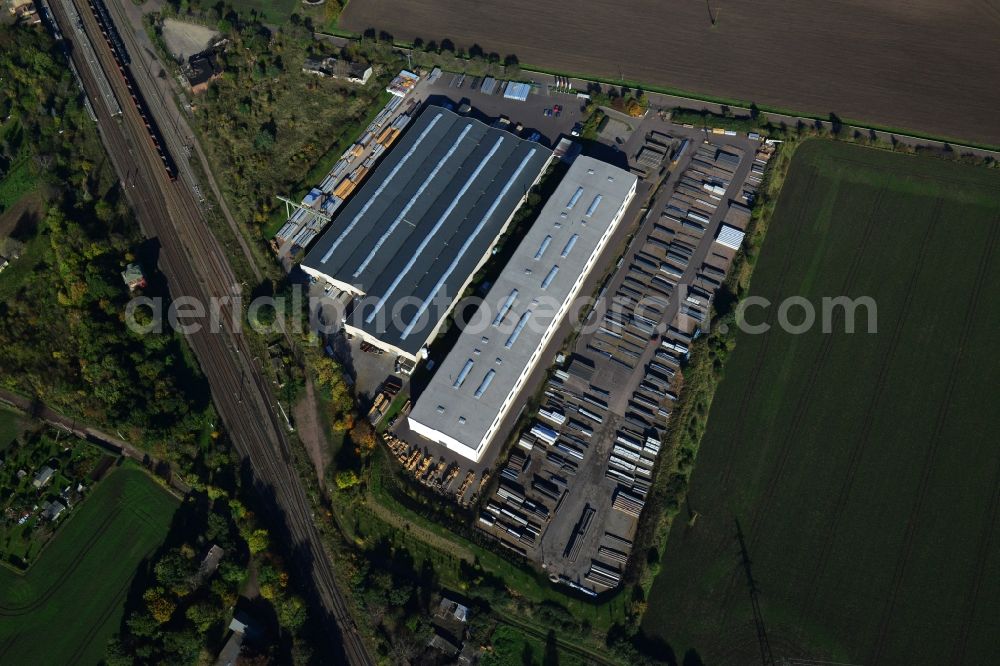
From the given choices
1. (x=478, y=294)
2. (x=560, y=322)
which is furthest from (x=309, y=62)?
(x=560, y=322)

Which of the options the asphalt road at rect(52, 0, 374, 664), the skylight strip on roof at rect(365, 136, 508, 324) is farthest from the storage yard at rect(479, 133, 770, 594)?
the skylight strip on roof at rect(365, 136, 508, 324)

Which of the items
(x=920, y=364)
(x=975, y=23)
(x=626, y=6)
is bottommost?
(x=920, y=364)

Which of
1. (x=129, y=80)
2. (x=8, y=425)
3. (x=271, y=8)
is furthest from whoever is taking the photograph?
(x=271, y=8)

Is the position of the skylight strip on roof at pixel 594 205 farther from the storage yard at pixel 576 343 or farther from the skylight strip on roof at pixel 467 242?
the skylight strip on roof at pixel 467 242

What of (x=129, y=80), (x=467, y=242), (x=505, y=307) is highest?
(x=129, y=80)

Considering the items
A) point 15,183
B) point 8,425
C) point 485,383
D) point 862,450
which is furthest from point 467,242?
point 15,183

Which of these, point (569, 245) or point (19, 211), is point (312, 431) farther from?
A: point (19, 211)

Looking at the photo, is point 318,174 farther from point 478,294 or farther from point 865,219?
point 865,219
